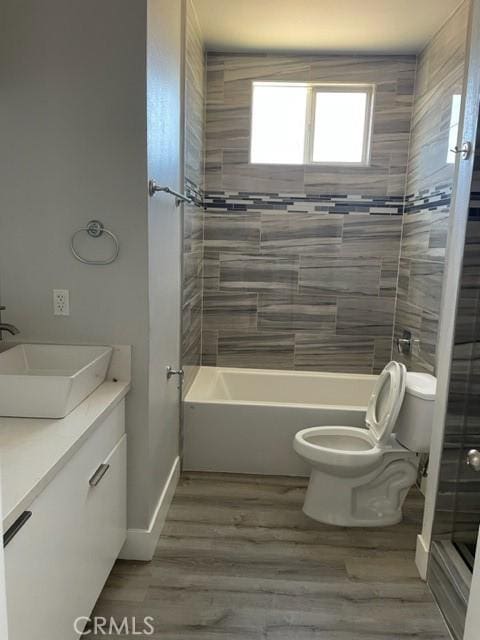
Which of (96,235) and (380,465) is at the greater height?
(96,235)

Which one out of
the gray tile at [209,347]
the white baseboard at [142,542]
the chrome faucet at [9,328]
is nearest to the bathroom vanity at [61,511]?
the white baseboard at [142,542]

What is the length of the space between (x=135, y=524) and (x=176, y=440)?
2.43 feet

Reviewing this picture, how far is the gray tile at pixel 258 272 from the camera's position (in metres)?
3.61

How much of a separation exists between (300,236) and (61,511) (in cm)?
266

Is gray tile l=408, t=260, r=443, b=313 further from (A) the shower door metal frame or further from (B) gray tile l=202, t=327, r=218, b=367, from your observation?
(B) gray tile l=202, t=327, r=218, b=367

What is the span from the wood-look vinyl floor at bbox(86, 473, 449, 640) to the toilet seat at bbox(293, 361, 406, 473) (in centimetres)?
35

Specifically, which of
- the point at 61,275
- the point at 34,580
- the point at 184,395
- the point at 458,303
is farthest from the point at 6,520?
the point at 184,395

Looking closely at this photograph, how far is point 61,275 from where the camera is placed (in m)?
1.94

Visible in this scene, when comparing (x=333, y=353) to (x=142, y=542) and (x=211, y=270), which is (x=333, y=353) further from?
(x=142, y=542)

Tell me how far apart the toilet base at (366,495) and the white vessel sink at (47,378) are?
1322 millimetres

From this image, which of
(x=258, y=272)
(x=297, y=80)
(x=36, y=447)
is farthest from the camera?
(x=258, y=272)

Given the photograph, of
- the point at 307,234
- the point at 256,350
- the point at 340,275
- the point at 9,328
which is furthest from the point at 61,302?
the point at 340,275

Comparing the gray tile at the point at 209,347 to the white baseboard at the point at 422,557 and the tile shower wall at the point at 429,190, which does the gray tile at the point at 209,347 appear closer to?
the tile shower wall at the point at 429,190

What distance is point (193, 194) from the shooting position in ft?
9.96
